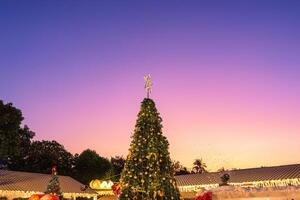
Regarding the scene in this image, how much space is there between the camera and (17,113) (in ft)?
70.1

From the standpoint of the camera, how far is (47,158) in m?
46.9

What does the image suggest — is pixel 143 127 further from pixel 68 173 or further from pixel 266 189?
pixel 68 173

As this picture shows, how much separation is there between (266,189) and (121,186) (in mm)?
8799

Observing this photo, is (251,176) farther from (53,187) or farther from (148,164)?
(148,164)

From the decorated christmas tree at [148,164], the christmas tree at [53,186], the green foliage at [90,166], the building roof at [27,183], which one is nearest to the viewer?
the decorated christmas tree at [148,164]

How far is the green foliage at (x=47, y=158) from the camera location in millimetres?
46250

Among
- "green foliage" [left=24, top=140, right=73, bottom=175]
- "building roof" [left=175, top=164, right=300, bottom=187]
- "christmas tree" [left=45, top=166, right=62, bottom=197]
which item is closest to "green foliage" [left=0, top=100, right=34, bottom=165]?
"christmas tree" [left=45, top=166, right=62, bottom=197]

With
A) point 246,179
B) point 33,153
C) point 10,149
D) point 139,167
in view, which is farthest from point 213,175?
point 33,153

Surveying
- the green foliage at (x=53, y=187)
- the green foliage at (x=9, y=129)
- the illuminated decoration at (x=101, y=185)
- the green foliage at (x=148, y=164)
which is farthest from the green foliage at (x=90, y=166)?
the green foliage at (x=148, y=164)

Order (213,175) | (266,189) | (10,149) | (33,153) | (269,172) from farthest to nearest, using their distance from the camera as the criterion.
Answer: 1. (33,153)
2. (213,175)
3. (269,172)
4. (10,149)
5. (266,189)

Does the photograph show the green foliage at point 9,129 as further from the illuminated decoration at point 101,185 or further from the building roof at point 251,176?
the building roof at point 251,176

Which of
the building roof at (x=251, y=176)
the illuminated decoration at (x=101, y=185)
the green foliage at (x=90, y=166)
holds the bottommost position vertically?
the illuminated decoration at (x=101, y=185)

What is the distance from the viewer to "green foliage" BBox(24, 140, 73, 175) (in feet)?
152

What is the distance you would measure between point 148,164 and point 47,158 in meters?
35.6
